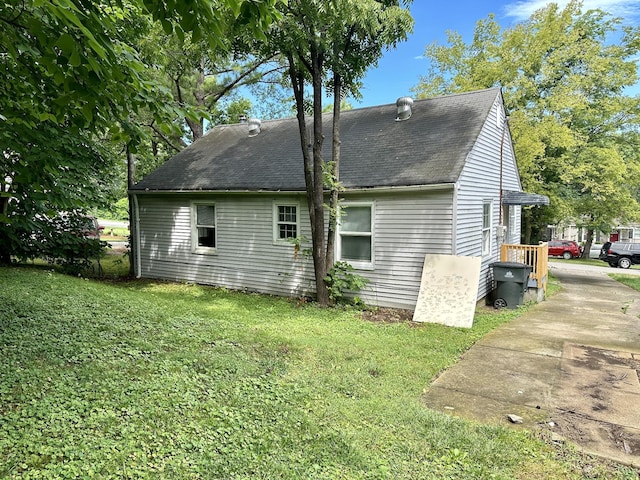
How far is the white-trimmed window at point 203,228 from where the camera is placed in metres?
11.3

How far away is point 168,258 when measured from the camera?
12031mm

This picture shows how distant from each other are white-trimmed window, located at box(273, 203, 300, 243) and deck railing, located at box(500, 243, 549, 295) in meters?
5.57

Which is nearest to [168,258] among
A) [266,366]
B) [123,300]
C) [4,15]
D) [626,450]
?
[123,300]

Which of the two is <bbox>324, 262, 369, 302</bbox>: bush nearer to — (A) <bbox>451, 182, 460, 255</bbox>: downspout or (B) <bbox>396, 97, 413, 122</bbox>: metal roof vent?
(A) <bbox>451, 182, 460, 255</bbox>: downspout

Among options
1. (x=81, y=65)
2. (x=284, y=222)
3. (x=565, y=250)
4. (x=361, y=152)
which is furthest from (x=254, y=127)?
(x=565, y=250)

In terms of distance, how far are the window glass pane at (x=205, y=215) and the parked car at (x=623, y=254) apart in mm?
22512

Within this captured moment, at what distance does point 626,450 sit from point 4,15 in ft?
20.5

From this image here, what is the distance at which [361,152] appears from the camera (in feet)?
32.3

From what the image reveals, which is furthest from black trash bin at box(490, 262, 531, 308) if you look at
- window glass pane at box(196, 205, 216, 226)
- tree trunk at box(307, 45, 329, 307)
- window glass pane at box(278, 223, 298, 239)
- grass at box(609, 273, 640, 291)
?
window glass pane at box(196, 205, 216, 226)

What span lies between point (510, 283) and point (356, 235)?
3584mm

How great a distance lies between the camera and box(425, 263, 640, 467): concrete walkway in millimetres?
3697

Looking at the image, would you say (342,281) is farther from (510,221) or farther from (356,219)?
(510,221)

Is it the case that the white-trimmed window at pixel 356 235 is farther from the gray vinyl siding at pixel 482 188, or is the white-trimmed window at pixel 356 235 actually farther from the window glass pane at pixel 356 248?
the gray vinyl siding at pixel 482 188

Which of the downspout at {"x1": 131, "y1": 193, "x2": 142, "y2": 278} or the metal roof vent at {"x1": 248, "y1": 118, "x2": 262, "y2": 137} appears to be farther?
the metal roof vent at {"x1": 248, "y1": 118, "x2": 262, "y2": 137}
